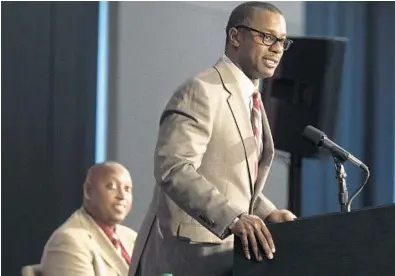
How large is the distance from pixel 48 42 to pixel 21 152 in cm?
52

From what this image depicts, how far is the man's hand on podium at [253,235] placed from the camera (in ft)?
5.21

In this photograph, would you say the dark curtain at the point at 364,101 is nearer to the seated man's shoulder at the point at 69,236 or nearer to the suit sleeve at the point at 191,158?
the seated man's shoulder at the point at 69,236

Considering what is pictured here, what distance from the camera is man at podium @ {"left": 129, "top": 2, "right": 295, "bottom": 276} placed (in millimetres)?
1668

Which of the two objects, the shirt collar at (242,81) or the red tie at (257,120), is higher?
the shirt collar at (242,81)

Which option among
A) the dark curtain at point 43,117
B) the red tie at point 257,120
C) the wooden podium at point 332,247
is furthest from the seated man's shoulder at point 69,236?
the wooden podium at point 332,247

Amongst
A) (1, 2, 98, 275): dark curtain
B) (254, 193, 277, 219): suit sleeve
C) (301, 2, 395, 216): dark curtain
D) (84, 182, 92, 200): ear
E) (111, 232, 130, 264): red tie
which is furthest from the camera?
(301, 2, 395, 216): dark curtain

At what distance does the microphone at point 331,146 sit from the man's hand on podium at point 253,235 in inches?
11.2

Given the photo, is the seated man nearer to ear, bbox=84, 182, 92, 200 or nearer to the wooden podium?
ear, bbox=84, 182, 92, 200

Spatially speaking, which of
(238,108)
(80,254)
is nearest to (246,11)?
(238,108)

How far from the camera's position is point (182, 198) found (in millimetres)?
1664

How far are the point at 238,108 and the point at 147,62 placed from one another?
2.56 metres

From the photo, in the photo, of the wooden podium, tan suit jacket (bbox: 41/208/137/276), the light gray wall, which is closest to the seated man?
tan suit jacket (bbox: 41/208/137/276)

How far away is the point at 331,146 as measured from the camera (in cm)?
181

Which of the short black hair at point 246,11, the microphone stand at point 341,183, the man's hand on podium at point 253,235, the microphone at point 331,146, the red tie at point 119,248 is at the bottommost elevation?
the red tie at point 119,248
